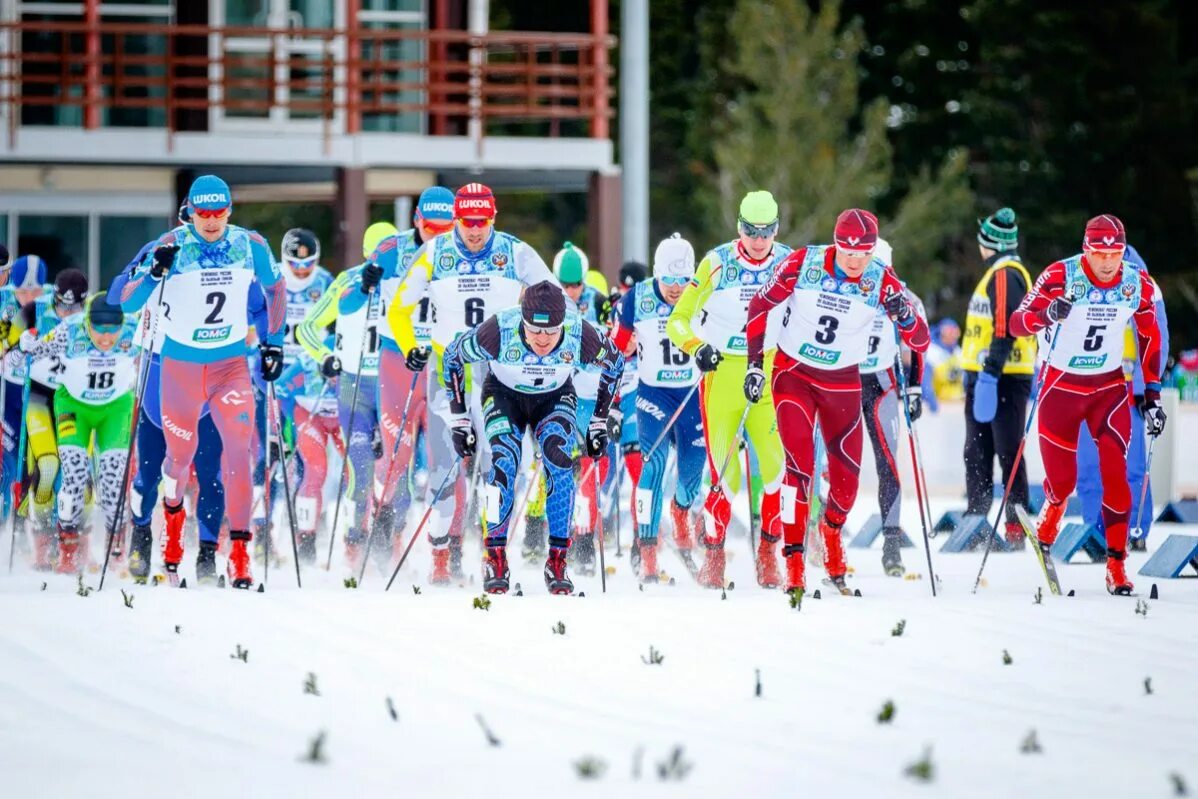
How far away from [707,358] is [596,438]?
2.89 ft

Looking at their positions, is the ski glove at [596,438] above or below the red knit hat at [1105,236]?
below

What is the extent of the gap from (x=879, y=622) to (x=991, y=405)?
16.5ft

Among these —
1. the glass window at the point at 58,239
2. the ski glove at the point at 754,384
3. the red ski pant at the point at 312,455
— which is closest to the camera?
the ski glove at the point at 754,384

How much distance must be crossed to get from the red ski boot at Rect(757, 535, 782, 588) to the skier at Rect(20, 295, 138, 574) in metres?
4.16

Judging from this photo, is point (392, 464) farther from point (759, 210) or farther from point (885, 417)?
point (885, 417)

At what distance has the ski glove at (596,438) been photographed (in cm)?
1075

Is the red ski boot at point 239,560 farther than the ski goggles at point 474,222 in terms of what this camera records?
No

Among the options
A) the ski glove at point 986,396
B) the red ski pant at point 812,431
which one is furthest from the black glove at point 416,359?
the ski glove at point 986,396

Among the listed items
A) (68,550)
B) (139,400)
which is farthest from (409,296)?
(68,550)

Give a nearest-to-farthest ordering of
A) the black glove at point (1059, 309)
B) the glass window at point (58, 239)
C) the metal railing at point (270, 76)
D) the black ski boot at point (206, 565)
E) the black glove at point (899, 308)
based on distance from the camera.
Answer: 1. the black glove at point (899, 308)
2. the black ski boot at point (206, 565)
3. the black glove at point (1059, 309)
4. the metal railing at point (270, 76)
5. the glass window at point (58, 239)

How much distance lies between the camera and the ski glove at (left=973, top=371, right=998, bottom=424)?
563 inches

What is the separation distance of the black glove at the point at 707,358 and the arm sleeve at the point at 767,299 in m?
0.21

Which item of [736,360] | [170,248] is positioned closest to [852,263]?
[736,360]

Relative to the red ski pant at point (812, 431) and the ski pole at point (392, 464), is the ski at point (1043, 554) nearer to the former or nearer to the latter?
the red ski pant at point (812, 431)
